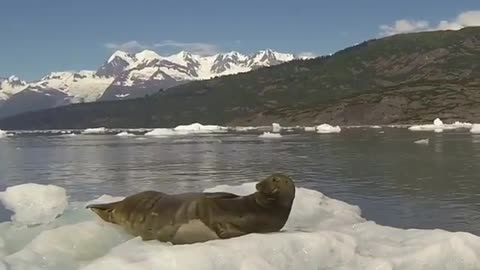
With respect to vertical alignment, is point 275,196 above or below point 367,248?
above

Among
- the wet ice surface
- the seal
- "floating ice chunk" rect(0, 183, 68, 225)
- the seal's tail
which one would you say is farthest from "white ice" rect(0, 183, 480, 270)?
"floating ice chunk" rect(0, 183, 68, 225)

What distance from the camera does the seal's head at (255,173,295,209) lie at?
28.6 feet

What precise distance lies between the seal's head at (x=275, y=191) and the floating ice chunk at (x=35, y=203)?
13.5 feet

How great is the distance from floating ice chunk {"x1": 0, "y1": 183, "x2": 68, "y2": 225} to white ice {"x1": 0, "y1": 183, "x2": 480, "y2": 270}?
2.77 ft

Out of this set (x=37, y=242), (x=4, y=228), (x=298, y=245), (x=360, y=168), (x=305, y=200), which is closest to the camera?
(x=298, y=245)

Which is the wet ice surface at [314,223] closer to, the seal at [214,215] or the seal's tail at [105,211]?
the seal's tail at [105,211]

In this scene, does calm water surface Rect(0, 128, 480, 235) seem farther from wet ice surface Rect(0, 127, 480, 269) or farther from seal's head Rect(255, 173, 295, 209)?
seal's head Rect(255, 173, 295, 209)

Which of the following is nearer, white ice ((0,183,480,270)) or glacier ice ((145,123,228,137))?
white ice ((0,183,480,270))

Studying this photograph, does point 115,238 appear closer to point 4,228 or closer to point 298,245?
point 4,228

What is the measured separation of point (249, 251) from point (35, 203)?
16.8ft

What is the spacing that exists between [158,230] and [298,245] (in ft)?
6.79

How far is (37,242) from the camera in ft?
27.8

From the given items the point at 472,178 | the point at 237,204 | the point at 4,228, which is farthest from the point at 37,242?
the point at 472,178

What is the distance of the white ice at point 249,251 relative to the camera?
7250mm
